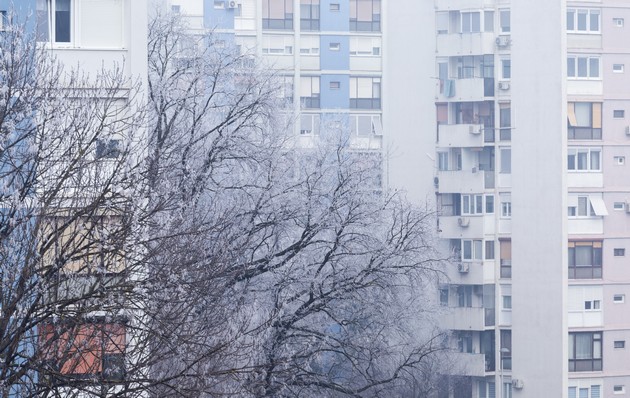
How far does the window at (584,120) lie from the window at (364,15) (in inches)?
395

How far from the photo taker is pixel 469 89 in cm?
5862

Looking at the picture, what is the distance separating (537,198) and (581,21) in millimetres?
6863

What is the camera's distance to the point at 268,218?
24828 millimetres

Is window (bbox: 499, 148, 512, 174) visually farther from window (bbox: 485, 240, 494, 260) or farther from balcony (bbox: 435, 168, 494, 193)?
window (bbox: 485, 240, 494, 260)

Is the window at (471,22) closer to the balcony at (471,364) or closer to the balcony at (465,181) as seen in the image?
the balcony at (465,181)

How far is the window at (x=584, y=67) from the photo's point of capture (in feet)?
186

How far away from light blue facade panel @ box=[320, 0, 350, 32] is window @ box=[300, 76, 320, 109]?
2158mm

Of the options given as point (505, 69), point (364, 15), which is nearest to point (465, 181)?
point (505, 69)

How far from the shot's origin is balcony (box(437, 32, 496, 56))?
58.8 metres

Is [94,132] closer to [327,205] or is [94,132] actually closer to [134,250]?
[134,250]

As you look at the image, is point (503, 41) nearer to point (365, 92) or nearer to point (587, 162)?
point (587, 162)

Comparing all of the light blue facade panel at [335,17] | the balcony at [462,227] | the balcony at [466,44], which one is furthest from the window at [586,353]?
the light blue facade panel at [335,17]

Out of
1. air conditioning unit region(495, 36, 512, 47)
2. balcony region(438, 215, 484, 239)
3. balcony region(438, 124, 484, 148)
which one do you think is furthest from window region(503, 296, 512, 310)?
air conditioning unit region(495, 36, 512, 47)

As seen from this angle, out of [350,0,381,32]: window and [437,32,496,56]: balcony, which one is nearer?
[437,32,496,56]: balcony
